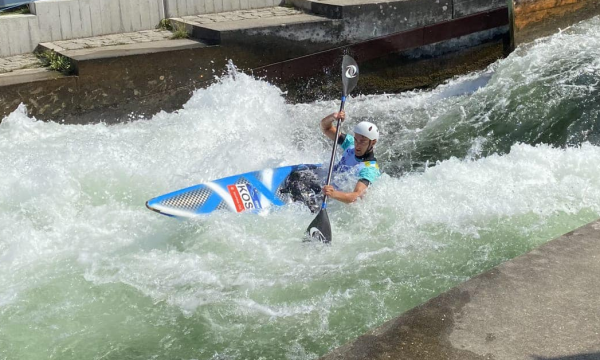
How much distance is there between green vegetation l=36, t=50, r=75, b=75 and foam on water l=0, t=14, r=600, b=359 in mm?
740

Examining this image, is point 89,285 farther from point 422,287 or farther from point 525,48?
point 525,48

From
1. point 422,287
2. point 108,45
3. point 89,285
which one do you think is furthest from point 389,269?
point 108,45

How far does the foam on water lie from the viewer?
16.9 feet

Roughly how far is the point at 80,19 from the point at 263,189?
4.63m

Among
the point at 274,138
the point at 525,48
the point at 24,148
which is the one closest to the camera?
the point at 24,148

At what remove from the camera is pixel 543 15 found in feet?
36.9

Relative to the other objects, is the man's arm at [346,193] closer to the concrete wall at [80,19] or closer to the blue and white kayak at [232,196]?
the blue and white kayak at [232,196]

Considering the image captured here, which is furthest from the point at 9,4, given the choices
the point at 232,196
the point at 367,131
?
the point at 367,131

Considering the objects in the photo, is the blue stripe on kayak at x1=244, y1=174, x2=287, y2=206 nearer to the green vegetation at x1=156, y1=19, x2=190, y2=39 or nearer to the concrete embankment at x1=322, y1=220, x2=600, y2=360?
the concrete embankment at x1=322, y1=220, x2=600, y2=360

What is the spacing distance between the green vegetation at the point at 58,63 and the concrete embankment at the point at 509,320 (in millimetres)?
6348

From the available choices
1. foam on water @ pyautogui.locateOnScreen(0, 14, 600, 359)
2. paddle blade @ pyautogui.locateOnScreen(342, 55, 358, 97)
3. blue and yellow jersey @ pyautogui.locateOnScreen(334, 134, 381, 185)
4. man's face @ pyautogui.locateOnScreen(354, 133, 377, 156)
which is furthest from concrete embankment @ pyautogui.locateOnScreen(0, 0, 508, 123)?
man's face @ pyautogui.locateOnScreen(354, 133, 377, 156)

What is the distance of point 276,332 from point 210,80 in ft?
18.3

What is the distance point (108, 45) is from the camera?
9.80m

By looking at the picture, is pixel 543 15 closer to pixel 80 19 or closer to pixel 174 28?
pixel 174 28
